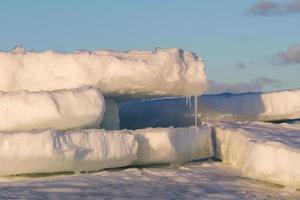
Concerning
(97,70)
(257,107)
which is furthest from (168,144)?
(257,107)

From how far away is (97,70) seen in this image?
7.50 m

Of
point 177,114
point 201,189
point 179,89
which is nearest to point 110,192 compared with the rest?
point 201,189

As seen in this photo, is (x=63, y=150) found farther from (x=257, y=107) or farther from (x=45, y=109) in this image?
(x=257, y=107)

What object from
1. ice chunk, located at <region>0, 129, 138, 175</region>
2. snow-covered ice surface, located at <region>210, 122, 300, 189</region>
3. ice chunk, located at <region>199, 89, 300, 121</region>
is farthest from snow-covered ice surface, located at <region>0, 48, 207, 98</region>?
ice chunk, located at <region>199, 89, 300, 121</region>

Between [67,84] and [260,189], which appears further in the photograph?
[67,84]

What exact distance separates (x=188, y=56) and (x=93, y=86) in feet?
4.74

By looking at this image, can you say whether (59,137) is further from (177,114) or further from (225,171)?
(177,114)

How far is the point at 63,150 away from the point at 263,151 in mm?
2187

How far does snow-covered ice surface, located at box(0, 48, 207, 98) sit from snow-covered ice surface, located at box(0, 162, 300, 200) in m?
1.17

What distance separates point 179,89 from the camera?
822 cm

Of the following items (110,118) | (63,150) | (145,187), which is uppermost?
(110,118)

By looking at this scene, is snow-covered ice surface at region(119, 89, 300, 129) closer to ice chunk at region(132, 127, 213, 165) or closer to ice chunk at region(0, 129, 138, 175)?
ice chunk at region(132, 127, 213, 165)

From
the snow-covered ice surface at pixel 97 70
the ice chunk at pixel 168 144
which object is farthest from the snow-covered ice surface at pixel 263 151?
the snow-covered ice surface at pixel 97 70

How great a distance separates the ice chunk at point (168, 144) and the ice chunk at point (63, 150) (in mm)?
529
